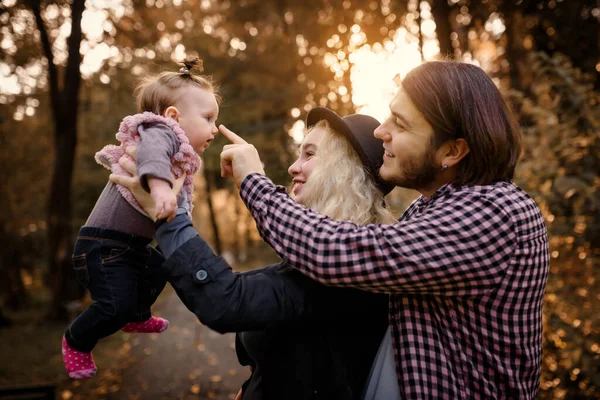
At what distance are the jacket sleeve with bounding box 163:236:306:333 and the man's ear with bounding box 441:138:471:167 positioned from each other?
777 mm

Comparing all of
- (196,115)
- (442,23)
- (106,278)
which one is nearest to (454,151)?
(196,115)

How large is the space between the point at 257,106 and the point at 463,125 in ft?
32.4

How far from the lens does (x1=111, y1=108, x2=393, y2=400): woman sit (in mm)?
1608

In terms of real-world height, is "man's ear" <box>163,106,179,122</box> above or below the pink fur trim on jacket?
above

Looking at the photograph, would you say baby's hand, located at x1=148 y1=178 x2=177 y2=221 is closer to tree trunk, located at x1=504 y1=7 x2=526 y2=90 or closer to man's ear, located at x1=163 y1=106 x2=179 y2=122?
man's ear, located at x1=163 y1=106 x2=179 y2=122

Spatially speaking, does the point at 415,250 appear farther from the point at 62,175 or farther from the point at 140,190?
the point at 62,175

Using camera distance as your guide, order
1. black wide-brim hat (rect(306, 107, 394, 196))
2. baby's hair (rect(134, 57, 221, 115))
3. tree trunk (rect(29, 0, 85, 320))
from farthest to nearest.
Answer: tree trunk (rect(29, 0, 85, 320)) → baby's hair (rect(134, 57, 221, 115)) → black wide-brim hat (rect(306, 107, 394, 196))

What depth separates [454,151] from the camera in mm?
1799

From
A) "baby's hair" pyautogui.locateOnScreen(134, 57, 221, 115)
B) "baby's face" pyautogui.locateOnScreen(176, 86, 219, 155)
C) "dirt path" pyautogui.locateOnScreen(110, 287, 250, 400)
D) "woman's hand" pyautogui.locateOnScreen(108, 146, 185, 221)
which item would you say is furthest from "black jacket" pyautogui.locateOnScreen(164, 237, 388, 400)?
"dirt path" pyautogui.locateOnScreen(110, 287, 250, 400)

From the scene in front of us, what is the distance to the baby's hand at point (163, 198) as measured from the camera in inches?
65.1

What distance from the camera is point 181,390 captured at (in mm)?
7508

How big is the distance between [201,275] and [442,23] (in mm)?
9422

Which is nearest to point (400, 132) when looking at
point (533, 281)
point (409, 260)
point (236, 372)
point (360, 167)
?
point (360, 167)

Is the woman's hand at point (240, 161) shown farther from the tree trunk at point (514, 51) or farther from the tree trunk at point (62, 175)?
the tree trunk at point (62, 175)
